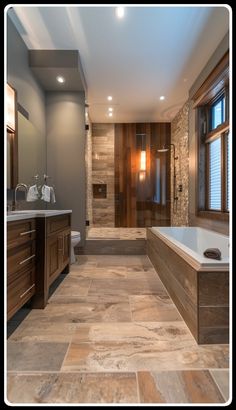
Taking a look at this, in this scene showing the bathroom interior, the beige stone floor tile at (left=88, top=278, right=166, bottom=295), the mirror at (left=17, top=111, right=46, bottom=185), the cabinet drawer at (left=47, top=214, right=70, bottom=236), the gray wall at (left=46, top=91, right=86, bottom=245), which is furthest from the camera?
the gray wall at (left=46, top=91, right=86, bottom=245)

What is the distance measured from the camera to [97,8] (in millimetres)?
2447

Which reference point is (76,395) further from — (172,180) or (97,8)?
(172,180)

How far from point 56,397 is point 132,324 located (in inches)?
31.3

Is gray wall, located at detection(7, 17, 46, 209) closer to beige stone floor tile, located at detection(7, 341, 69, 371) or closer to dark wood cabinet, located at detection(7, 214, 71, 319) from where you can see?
dark wood cabinet, located at detection(7, 214, 71, 319)

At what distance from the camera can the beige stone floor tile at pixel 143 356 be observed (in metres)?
1.38

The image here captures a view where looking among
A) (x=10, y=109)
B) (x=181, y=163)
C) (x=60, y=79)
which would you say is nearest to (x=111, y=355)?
(x=10, y=109)

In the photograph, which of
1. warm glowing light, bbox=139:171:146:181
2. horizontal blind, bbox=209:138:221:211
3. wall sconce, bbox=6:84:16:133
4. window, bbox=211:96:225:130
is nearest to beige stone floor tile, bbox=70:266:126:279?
horizontal blind, bbox=209:138:221:211

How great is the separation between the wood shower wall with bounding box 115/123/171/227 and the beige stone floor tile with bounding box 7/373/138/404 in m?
4.72

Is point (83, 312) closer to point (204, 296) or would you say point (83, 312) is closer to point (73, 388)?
point (73, 388)

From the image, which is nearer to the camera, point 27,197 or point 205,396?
point 205,396

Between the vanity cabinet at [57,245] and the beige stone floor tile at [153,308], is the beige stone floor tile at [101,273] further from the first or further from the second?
the beige stone floor tile at [153,308]

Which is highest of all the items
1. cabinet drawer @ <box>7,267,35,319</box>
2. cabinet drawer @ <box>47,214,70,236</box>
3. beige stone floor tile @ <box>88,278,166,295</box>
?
cabinet drawer @ <box>47,214,70,236</box>

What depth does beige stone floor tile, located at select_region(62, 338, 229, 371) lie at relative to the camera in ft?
4.54
